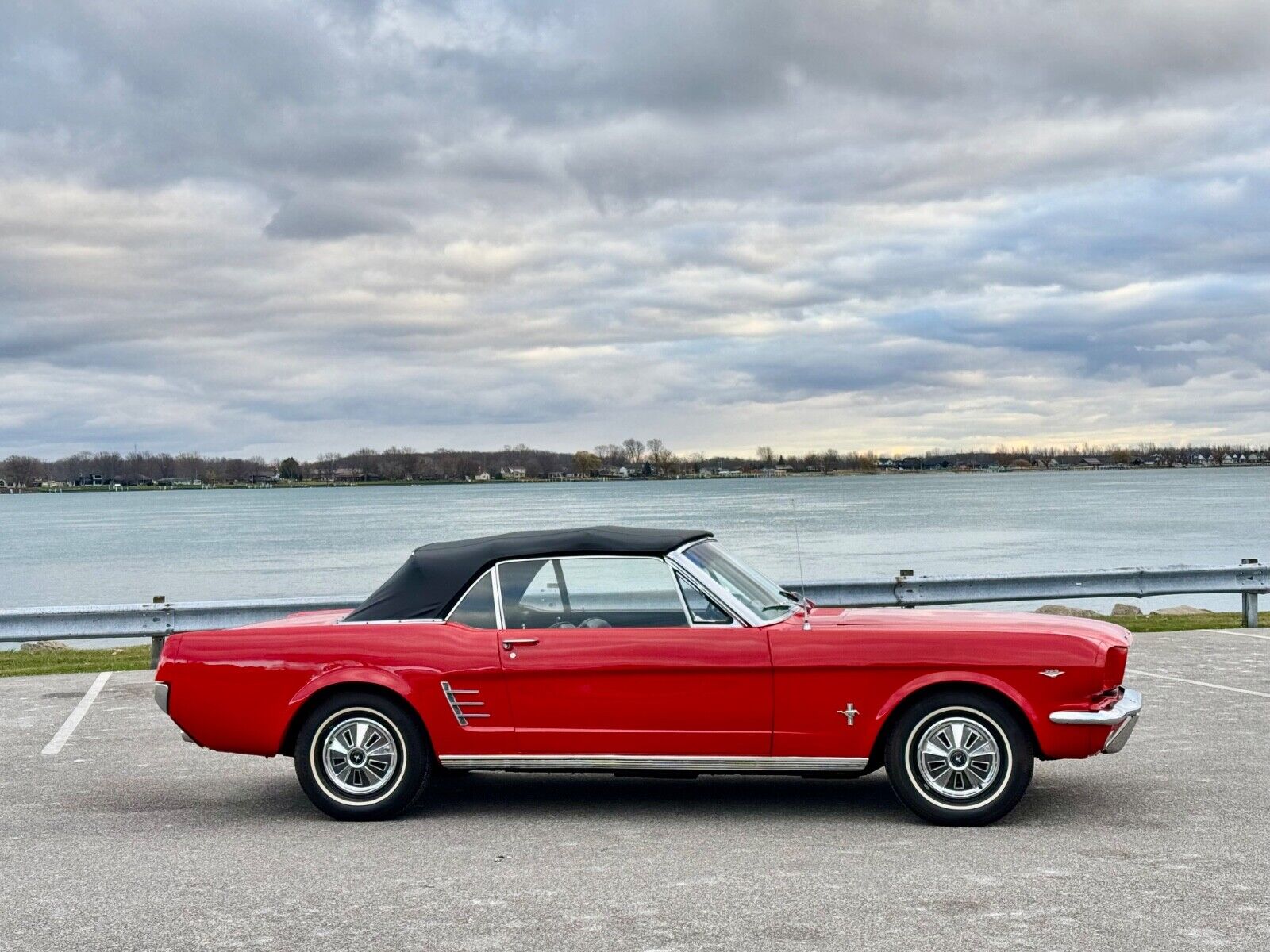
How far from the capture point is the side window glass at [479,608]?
22.3 feet

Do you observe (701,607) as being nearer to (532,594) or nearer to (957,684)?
(532,594)


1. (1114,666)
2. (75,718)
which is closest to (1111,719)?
(1114,666)

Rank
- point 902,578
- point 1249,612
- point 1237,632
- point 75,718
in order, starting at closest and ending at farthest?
1. point 75,718
2. point 902,578
3. point 1237,632
4. point 1249,612

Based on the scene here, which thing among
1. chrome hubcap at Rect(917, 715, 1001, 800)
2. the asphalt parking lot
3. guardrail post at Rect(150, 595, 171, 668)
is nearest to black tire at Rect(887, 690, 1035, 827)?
chrome hubcap at Rect(917, 715, 1001, 800)

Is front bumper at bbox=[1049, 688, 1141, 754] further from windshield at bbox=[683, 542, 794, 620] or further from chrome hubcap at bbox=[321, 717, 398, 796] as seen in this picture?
chrome hubcap at bbox=[321, 717, 398, 796]

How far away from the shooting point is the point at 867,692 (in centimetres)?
639

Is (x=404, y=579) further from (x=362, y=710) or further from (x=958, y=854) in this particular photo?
(x=958, y=854)

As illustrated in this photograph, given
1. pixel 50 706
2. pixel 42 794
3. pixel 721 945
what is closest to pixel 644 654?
pixel 721 945

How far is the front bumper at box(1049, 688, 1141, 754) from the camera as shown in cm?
626

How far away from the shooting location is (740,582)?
702cm

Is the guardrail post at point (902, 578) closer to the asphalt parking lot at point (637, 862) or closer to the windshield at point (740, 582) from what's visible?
the asphalt parking lot at point (637, 862)

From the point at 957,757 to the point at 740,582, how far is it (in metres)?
1.41

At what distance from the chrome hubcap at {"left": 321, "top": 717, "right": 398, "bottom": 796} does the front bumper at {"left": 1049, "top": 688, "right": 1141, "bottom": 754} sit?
322 cm

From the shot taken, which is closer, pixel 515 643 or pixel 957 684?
pixel 957 684
